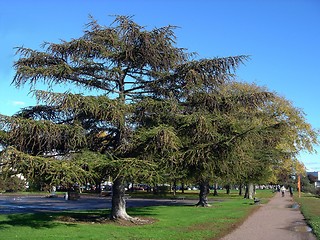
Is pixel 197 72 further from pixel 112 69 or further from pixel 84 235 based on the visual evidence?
pixel 84 235

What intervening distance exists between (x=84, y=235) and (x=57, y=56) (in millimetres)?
7609

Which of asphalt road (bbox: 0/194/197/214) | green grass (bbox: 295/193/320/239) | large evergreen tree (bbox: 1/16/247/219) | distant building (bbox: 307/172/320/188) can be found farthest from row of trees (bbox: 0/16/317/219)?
distant building (bbox: 307/172/320/188)

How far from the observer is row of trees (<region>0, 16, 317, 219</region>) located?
1420 cm

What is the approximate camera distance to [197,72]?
53.8ft

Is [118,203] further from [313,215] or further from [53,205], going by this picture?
[53,205]

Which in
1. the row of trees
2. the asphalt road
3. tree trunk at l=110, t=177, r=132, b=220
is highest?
the row of trees

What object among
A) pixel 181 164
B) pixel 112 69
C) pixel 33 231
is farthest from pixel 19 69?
pixel 181 164

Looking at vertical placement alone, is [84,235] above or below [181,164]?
below

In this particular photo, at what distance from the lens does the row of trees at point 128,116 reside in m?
14.2

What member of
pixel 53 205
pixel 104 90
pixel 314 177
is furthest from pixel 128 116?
pixel 314 177

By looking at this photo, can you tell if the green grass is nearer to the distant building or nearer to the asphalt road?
the asphalt road

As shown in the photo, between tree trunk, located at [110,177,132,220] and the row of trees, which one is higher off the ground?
the row of trees

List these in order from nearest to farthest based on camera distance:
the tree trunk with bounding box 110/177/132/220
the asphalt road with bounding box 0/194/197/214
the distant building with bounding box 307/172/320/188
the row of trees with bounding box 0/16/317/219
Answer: the row of trees with bounding box 0/16/317/219 < the tree trunk with bounding box 110/177/132/220 < the asphalt road with bounding box 0/194/197/214 < the distant building with bounding box 307/172/320/188

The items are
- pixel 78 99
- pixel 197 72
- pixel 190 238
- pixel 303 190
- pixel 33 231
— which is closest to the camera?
pixel 190 238
